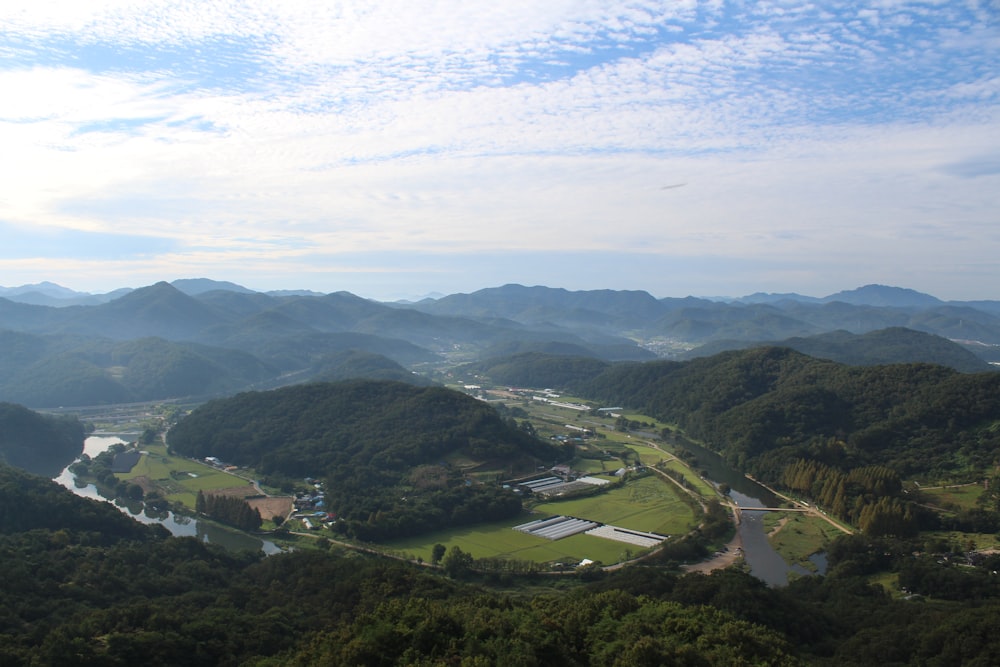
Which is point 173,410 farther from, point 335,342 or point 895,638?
point 895,638

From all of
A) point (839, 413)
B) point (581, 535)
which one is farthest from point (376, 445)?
point (839, 413)

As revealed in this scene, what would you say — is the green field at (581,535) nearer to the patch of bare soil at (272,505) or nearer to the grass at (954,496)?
the patch of bare soil at (272,505)

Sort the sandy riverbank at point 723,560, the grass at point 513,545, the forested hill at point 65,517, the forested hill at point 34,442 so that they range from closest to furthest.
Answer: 1. the forested hill at point 65,517
2. the sandy riverbank at point 723,560
3. the grass at point 513,545
4. the forested hill at point 34,442

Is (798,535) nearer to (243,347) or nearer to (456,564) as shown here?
(456,564)

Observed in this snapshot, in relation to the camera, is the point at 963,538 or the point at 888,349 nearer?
the point at 963,538

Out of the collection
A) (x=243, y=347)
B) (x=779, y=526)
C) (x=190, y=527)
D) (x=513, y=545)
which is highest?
(x=243, y=347)

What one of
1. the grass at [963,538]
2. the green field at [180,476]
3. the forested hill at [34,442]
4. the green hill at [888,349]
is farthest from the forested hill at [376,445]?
the green hill at [888,349]

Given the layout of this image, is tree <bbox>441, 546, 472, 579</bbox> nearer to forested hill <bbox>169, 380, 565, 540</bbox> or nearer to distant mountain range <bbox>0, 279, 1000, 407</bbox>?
forested hill <bbox>169, 380, 565, 540</bbox>
